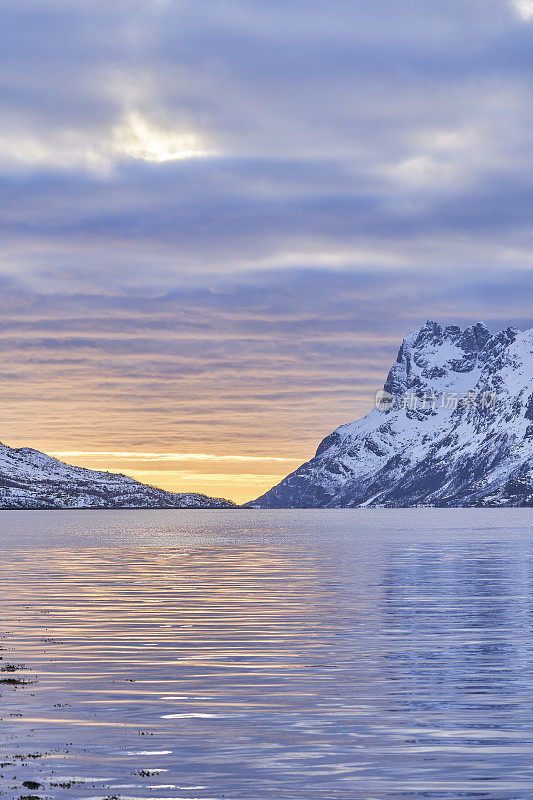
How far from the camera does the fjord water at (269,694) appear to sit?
1002 inches

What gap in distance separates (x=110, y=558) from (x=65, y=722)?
4246 inches

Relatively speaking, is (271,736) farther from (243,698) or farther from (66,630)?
(66,630)

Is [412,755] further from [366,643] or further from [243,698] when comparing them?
[366,643]

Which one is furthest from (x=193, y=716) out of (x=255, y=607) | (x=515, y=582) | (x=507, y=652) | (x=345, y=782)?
(x=515, y=582)

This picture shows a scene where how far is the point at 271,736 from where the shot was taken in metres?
29.9

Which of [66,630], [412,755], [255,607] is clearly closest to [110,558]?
[255,607]

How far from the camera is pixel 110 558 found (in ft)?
455

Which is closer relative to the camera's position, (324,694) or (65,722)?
(65,722)

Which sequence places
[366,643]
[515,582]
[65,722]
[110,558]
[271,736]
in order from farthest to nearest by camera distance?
[110,558] < [515,582] < [366,643] < [65,722] < [271,736]

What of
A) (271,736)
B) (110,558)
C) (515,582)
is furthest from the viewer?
(110,558)

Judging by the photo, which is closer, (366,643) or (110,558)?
(366,643)

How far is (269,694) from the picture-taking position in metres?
36.9

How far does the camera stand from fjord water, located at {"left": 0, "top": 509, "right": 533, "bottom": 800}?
25.5 meters

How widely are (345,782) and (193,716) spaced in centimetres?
883
